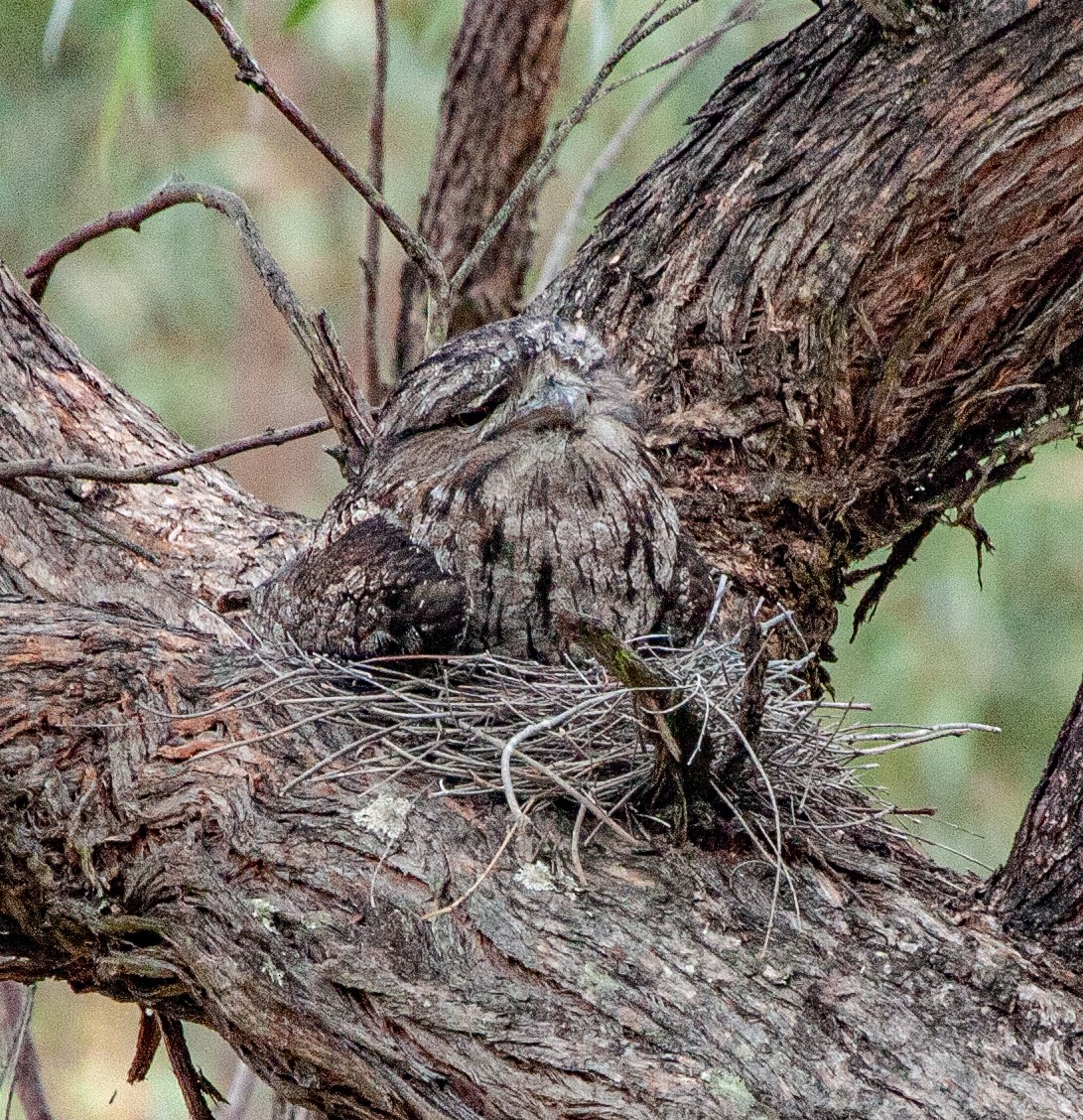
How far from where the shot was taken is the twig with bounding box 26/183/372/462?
2539 millimetres

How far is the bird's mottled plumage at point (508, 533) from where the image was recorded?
2.42m

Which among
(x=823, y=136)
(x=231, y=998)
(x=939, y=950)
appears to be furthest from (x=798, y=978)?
(x=823, y=136)

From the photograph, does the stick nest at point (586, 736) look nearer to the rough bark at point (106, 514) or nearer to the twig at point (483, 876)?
the twig at point (483, 876)

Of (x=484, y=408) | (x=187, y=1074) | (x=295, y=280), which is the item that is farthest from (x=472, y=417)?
(x=295, y=280)

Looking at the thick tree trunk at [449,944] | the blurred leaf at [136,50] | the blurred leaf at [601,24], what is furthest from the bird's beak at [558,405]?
the blurred leaf at [136,50]

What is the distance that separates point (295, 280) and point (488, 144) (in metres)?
9.66

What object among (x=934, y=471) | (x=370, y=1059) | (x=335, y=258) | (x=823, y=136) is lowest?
(x=370, y=1059)

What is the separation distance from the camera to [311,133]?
2.43 m

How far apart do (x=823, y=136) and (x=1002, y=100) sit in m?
0.31

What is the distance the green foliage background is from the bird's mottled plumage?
4.36ft

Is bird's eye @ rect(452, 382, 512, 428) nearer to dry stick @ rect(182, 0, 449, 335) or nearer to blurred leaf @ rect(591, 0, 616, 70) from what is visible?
dry stick @ rect(182, 0, 449, 335)

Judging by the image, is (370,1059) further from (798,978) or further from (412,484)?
(412,484)

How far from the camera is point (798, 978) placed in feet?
5.68

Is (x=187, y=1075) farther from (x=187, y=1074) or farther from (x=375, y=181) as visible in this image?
(x=375, y=181)
